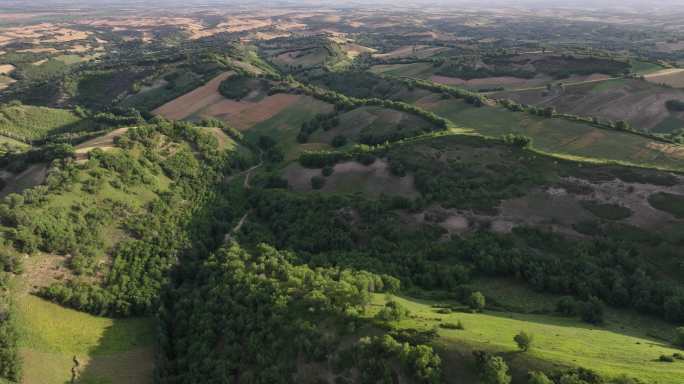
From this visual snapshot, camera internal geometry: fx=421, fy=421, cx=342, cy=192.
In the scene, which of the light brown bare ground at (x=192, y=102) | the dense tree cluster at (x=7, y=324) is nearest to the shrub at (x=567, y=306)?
the dense tree cluster at (x=7, y=324)

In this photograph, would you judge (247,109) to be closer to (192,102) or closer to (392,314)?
(192,102)

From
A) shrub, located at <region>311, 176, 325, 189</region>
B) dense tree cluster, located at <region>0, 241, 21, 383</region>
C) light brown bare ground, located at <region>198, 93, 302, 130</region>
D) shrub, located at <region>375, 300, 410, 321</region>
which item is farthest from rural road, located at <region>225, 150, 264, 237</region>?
shrub, located at <region>375, 300, 410, 321</region>

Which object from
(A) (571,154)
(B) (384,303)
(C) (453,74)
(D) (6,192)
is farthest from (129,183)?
(C) (453,74)

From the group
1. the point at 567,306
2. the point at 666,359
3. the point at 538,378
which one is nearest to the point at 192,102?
the point at 567,306

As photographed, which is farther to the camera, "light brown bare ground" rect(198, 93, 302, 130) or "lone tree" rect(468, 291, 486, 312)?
"light brown bare ground" rect(198, 93, 302, 130)

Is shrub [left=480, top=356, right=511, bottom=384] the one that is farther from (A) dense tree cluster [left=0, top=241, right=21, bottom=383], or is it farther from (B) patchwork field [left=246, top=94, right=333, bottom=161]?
(B) patchwork field [left=246, top=94, right=333, bottom=161]

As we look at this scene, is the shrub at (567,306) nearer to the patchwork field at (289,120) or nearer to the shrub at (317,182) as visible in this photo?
the shrub at (317,182)
